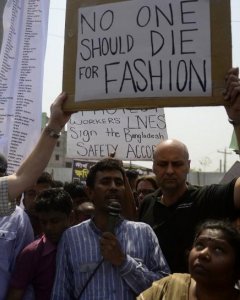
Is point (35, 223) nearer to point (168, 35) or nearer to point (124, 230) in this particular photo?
point (124, 230)

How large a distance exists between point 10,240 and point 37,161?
1.76 ft

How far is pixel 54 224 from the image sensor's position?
2.74 m

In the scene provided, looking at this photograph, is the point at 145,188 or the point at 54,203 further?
the point at 145,188

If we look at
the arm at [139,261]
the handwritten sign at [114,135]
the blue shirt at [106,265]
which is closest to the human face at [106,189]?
the blue shirt at [106,265]

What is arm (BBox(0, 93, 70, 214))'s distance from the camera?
224 centimetres

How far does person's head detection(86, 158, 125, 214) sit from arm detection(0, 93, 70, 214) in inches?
12.5

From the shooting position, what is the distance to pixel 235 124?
204 centimetres

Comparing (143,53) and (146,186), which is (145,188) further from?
(143,53)

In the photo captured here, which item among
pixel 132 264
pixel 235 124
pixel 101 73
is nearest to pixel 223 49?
pixel 235 124

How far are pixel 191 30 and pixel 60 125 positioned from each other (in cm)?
78

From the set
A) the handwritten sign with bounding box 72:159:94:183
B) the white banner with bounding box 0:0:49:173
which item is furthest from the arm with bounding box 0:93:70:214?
the handwritten sign with bounding box 72:159:94:183

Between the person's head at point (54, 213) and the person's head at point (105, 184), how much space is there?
1.16 ft

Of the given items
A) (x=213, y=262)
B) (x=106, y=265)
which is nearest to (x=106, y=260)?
(x=106, y=265)

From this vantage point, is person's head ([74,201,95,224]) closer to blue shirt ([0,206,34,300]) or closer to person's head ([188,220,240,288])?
blue shirt ([0,206,34,300])
